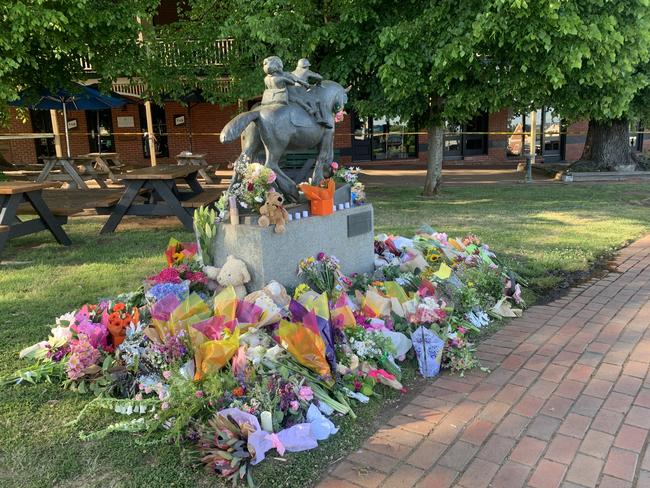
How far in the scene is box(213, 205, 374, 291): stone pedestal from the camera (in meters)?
4.00

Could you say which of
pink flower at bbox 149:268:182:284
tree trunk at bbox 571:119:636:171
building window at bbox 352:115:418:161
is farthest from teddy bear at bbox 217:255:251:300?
building window at bbox 352:115:418:161

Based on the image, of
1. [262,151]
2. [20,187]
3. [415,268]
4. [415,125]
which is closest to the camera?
[262,151]

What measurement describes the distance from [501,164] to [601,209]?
1109 cm

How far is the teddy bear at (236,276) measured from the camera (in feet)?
12.9

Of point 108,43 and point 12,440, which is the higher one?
point 108,43

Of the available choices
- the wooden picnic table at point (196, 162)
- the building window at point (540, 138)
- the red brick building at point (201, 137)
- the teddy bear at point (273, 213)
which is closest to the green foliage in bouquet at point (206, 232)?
the teddy bear at point (273, 213)

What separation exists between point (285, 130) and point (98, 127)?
17.8m

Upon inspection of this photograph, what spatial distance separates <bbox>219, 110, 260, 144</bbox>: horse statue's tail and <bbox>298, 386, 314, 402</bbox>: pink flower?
1930mm

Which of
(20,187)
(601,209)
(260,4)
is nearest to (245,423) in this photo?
(20,187)

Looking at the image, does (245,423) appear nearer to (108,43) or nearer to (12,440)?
(12,440)

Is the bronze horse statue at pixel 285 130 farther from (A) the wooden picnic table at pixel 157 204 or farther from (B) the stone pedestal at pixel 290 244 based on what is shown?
(A) the wooden picnic table at pixel 157 204

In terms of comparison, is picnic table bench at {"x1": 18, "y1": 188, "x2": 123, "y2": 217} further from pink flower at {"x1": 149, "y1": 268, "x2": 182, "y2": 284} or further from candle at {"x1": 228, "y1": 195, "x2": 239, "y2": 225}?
candle at {"x1": 228, "y1": 195, "x2": 239, "y2": 225}

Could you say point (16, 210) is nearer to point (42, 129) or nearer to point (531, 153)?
point (531, 153)

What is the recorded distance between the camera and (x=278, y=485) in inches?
92.5
